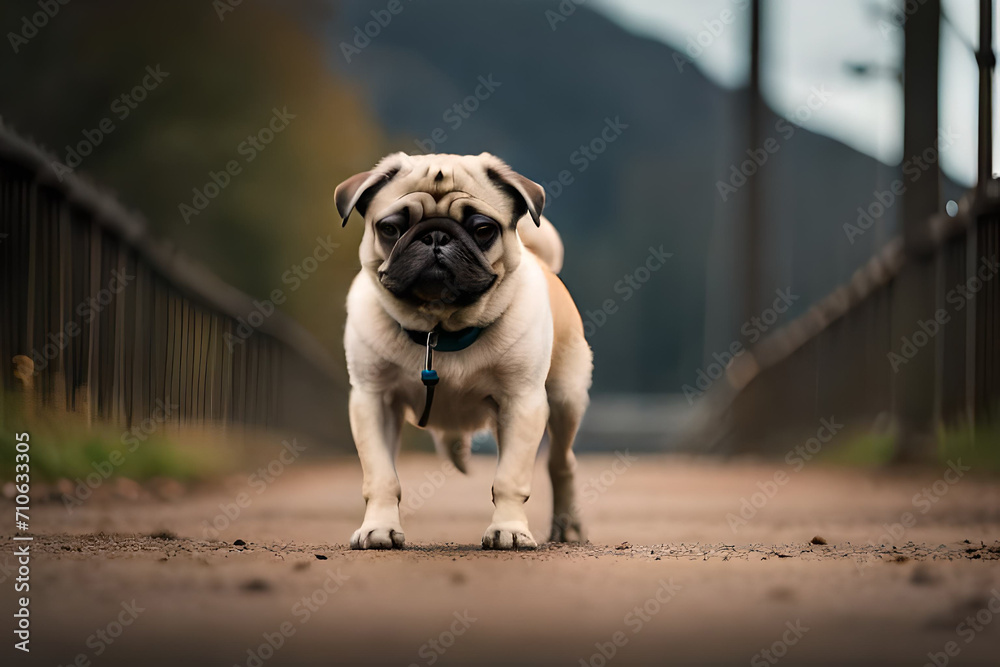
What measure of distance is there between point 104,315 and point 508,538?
14.8 ft

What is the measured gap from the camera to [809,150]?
4012cm

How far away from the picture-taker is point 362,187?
3740mm

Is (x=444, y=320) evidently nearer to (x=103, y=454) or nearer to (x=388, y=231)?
(x=388, y=231)

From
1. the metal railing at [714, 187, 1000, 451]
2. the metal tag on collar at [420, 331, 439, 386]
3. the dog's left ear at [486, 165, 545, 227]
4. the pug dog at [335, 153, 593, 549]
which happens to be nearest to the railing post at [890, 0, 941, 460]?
the metal railing at [714, 187, 1000, 451]

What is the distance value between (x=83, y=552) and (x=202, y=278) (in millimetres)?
5863

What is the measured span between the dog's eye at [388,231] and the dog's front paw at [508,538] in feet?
3.85

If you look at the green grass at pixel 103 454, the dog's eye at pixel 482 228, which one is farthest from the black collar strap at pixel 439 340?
the green grass at pixel 103 454

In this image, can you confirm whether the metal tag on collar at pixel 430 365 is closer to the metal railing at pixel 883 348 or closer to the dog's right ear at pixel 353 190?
the dog's right ear at pixel 353 190

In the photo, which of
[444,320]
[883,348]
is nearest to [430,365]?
[444,320]

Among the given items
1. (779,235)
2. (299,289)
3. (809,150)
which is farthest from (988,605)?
(809,150)

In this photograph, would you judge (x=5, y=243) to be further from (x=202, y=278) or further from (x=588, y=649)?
(x=588, y=649)

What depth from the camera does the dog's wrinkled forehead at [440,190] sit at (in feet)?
12.1

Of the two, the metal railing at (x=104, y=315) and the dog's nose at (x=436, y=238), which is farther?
the metal railing at (x=104, y=315)

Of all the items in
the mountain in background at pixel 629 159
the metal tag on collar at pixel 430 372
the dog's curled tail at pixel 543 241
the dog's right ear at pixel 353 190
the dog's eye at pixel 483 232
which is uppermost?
the mountain in background at pixel 629 159
